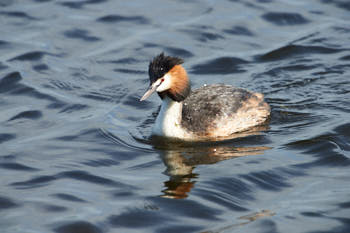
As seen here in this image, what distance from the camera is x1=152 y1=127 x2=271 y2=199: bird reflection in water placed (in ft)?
30.0

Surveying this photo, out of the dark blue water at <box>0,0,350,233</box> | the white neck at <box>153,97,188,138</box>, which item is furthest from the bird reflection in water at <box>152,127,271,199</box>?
the white neck at <box>153,97,188,138</box>

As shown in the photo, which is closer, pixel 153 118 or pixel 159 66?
pixel 159 66

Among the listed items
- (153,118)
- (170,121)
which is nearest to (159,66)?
(170,121)

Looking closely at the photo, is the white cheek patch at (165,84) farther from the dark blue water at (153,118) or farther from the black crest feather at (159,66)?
the dark blue water at (153,118)

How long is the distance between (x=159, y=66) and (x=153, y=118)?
1769 mm

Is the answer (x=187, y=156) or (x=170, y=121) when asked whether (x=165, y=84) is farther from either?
(x=187, y=156)

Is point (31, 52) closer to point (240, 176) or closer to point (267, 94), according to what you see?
point (267, 94)

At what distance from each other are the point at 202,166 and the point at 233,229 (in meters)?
1.95

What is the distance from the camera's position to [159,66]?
10.1m

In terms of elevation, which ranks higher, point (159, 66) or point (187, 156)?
point (159, 66)

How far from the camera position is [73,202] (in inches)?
337

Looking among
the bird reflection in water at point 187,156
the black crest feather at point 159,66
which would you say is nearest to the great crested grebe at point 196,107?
the black crest feather at point 159,66

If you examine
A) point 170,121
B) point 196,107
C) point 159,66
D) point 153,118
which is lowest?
point 153,118

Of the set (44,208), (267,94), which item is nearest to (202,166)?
(44,208)
